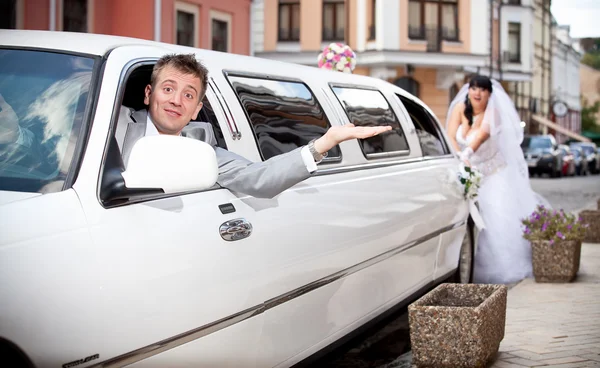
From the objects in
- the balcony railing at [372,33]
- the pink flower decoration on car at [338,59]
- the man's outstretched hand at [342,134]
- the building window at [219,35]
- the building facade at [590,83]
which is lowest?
the man's outstretched hand at [342,134]

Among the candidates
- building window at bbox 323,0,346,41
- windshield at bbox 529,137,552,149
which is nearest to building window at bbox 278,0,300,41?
building window at bbox 323,0,346,41

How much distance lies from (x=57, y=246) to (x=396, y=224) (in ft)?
9.94

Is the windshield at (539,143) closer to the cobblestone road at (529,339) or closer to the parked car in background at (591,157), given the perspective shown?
the parked car in background at (591,157)

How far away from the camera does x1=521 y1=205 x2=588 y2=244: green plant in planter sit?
28.3 ft

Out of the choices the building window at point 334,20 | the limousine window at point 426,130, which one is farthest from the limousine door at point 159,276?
the building window at point 334,20

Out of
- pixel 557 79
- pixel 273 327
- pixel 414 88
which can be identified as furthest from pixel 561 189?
pixel 557 79

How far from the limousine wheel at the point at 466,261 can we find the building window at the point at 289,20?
29671mm

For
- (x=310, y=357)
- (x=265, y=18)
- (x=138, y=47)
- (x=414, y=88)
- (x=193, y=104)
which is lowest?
(x=310, y=357)

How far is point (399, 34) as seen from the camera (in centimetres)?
3559

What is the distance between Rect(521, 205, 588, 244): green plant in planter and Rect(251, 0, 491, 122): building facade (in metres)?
27.1

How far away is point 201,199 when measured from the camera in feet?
11.8

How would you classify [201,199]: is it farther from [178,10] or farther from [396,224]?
[178,10]

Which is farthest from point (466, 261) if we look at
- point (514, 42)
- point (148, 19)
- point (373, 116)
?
point (514, 42)

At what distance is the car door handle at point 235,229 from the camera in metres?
3.62
